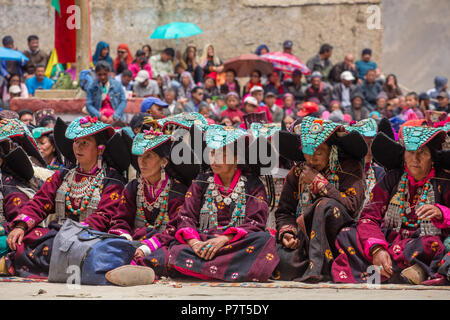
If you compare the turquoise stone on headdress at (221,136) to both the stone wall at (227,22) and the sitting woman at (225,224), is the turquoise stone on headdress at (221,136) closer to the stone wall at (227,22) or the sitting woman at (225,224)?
the sitting woman at (225,224)

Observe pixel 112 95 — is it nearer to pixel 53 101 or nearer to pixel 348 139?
pixel 53 101

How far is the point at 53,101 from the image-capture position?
12133 millimetres

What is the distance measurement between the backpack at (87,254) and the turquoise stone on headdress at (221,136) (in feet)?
3.52

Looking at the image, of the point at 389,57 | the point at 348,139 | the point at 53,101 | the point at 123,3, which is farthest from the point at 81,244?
the point at 389,57

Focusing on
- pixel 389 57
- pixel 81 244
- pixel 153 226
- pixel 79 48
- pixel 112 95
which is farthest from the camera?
pixel 389 57

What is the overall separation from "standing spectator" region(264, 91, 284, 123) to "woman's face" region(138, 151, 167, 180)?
6897 mm

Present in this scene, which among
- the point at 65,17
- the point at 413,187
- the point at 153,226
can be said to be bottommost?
the point at 153,226

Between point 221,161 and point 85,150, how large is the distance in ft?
4.14

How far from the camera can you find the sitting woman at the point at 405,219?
561 cm

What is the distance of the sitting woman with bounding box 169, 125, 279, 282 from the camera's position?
19.2ft

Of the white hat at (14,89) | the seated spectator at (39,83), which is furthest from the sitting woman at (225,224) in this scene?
the seated spectator at (39,83)

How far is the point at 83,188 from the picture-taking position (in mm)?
6520

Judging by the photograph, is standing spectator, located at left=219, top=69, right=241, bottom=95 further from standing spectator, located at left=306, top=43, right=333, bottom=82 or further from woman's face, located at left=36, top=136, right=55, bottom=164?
woman's face, located at left=36, top=136, right=55, bottom=164
